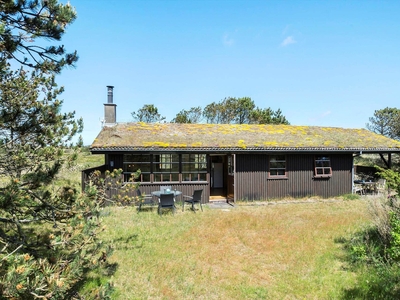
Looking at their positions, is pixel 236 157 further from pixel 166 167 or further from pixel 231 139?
pixel 166 167

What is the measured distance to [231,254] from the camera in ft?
19.3

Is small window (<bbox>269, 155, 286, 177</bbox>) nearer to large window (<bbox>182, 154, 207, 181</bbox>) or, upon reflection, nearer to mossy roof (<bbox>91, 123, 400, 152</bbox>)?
mossy roof (<bbox>91, 123, 400, 152</bbox>)

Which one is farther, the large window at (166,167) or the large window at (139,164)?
the large window at (166,167)

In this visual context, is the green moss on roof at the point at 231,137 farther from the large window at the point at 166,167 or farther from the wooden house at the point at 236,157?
the large window at the point at 166,167

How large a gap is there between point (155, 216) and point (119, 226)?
154 cm

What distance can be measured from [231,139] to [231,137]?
14.5 inches

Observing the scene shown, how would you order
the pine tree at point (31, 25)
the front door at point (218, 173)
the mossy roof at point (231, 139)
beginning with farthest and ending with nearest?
the front door at point (218, 173) < the mossy roof at point (231, 139) < the pine tree at point (31, 25)

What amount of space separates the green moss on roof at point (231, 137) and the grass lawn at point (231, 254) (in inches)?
133

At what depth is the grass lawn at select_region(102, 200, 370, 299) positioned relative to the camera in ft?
14.3

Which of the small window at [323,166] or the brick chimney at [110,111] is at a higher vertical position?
the brick chimney at [110,111]

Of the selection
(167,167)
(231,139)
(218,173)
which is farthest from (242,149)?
(167,167)

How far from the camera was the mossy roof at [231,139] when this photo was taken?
36.9ft

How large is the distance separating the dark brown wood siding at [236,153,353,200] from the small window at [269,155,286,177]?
0.20 meters

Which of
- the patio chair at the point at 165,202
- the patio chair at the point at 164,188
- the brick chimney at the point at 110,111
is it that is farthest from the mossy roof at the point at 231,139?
the patio chair at the point at 165,202
